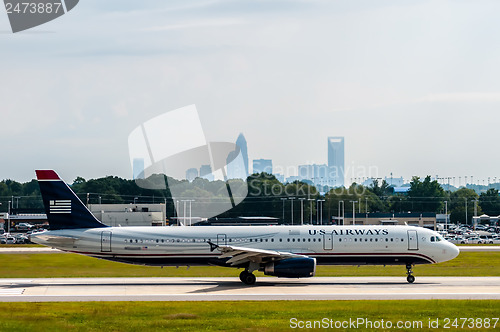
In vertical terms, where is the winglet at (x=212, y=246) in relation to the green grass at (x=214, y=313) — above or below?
above

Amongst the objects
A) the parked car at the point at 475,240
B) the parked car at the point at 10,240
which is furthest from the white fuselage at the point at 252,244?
the parked car at the point at 475,240

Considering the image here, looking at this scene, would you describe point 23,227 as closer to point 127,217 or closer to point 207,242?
point 127,217

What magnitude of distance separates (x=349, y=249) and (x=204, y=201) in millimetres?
153490

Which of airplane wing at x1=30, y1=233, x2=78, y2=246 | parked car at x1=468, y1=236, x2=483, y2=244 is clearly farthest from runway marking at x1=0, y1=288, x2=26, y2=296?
parked car at x1=468, y1=236, x2=483, y2=244

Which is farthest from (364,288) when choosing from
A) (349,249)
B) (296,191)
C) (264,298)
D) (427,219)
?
(296,191)

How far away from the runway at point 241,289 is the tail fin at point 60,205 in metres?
3.57

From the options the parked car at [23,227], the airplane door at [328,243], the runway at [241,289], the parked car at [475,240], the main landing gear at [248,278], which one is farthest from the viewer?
the parked car at [23,227]

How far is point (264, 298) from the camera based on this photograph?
117 feet

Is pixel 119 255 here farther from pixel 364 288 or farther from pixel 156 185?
pixel 156 185

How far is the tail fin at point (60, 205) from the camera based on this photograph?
44.2m

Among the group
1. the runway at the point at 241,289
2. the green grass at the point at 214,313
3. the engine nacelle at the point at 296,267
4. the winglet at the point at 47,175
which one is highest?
the winglet at the point at 47,175

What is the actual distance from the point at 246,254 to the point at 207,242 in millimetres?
2784

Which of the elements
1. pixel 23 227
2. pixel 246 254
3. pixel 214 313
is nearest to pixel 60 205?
pixel 246 254

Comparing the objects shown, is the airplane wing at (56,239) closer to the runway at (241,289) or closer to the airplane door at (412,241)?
the runway at (241,289)
